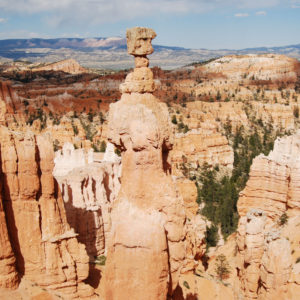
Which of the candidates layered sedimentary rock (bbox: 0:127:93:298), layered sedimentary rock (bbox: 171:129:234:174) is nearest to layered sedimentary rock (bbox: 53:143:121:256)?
layered sedimentary rock (bbox: 0:127:93:298)

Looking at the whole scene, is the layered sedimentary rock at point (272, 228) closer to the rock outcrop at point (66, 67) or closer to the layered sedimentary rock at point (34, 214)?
the layered sedimentary rock at point (34, 214)

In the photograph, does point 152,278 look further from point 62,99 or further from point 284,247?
point 62,99

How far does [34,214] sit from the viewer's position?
11.4 metres

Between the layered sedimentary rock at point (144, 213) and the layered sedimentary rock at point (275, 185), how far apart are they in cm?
1283

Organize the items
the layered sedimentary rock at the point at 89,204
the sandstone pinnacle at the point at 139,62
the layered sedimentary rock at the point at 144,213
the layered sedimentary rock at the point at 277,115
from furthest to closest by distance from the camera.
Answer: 1. the layered sedimentary rock at the point at 277,115
2. the layered sedimentary rock at the point at 89,204
3. the sandstone pinnacle at the point at 139,62
4. the layered sedimentary rock at the point at 144,213

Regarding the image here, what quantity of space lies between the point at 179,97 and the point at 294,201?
174ft

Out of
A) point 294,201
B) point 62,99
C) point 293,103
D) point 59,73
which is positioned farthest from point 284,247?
point 59,73

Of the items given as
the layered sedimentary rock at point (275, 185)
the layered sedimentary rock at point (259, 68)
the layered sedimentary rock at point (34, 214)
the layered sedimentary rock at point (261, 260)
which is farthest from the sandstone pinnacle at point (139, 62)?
the layered sedimentary rock at point (259, 68)

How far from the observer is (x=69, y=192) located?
16172 mm

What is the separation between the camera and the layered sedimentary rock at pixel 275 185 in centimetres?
1919

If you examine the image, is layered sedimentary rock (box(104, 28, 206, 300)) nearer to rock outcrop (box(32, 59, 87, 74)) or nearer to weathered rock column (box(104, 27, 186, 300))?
weathered rock column (box(104, 27, 186, 300))

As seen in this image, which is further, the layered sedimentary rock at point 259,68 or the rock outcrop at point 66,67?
the rock outcrop at point 66,67

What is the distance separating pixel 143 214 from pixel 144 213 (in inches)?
1.0

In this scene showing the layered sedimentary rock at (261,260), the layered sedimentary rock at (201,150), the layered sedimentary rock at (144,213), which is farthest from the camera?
the layered sedimentary rock at (201,150)
